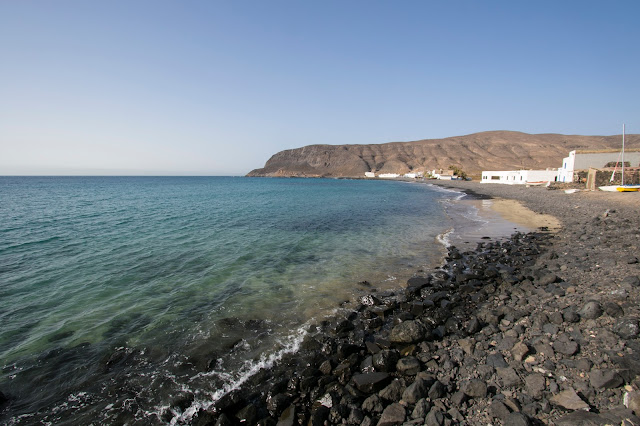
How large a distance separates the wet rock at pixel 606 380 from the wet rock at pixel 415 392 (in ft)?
8.51

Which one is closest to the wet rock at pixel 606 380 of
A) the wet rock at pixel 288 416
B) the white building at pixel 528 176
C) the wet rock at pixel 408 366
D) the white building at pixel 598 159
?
the wet rock at pixel 408 366

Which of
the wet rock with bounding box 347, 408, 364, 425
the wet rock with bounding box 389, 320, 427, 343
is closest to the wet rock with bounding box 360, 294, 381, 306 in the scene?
the wet rock with bounding box 389, 320, 427, 343

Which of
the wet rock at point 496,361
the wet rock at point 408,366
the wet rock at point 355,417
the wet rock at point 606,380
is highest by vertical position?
the wet rock at point 606,380

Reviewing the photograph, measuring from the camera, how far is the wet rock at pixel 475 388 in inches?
194

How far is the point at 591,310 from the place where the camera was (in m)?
A: 6.78

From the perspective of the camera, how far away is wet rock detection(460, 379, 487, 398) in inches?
194

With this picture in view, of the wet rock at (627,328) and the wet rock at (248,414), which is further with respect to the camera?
the wet rock at (627,328)

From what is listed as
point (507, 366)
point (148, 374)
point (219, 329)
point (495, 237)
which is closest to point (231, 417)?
point (148, 374)

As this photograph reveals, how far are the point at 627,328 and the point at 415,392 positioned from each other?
15.2 feet

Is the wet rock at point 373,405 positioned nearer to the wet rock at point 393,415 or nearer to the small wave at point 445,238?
the wet rock at point 393,415

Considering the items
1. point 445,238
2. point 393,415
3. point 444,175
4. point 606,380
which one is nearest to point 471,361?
point 606,380

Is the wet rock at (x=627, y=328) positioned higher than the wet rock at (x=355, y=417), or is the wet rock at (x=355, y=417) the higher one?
the wet rock at (x=627, y=328)

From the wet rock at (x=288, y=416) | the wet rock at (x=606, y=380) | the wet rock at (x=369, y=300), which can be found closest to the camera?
the wet rock at (x=606, y=380)

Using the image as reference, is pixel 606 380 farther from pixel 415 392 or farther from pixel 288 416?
pixel 288 416
